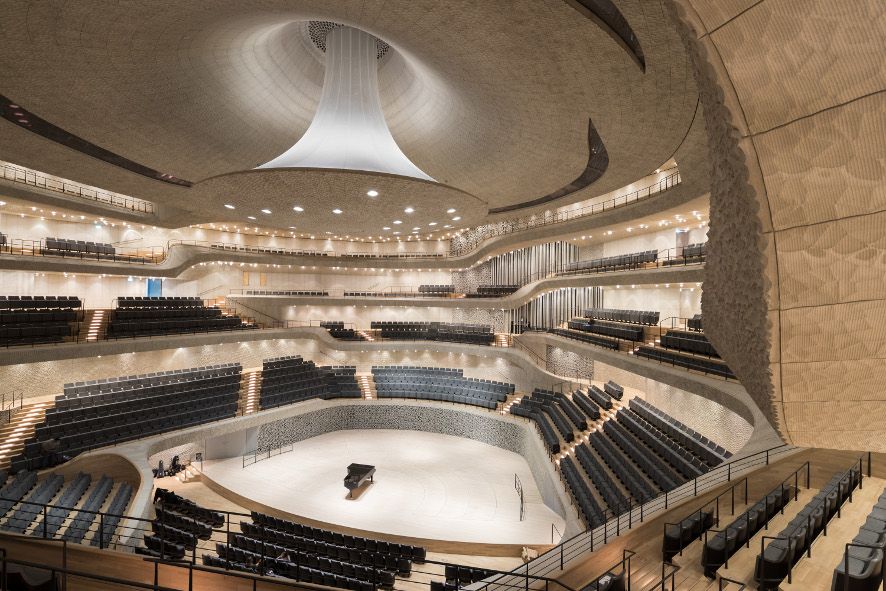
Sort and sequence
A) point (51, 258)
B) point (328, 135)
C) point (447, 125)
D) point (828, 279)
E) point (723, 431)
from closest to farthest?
point (828, 279)
point (328, 135)
point (723, 431)
point (447, 125)
point (51, 258)

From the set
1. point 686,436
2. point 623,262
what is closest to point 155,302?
point 623,262

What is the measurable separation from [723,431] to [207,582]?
13626 mm

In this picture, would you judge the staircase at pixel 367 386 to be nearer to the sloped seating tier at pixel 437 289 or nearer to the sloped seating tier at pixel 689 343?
the sloped seating tier at pixel 437 289

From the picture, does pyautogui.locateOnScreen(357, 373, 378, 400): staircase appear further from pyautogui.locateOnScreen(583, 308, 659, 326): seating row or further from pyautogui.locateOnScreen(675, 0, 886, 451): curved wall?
pyautogui.locateOnScreen(675, 0, 886, 451): curved wall

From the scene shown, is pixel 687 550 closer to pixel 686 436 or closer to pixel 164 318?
pixel 686 436

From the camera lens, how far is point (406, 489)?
15.4 meters

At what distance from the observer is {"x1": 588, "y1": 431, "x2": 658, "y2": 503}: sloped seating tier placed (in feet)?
33.6

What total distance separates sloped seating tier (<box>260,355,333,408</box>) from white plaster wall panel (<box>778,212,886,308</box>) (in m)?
19.8

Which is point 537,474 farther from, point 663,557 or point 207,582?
point 207,582

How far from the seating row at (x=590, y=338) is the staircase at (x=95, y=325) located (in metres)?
19.5

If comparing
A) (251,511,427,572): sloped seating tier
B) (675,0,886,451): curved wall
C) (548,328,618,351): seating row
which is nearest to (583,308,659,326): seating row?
(548,328,618,351): seating row

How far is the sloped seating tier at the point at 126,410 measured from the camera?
13.4m

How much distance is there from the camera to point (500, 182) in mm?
18719

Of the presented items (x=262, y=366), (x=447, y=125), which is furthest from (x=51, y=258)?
(x=447, y=125)
